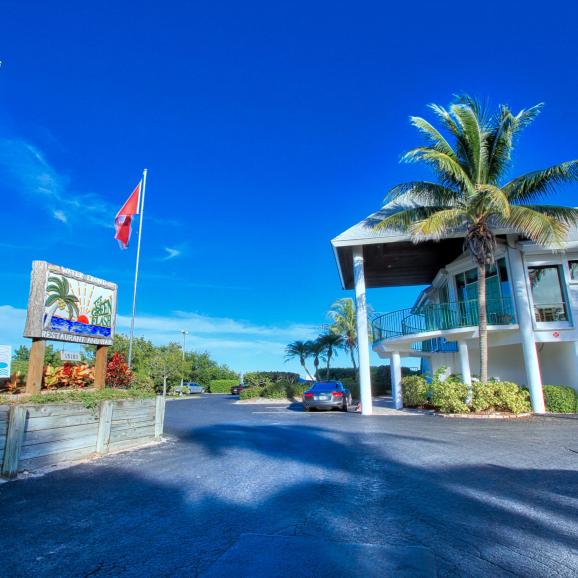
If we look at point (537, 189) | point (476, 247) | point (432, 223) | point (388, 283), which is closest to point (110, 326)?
point (432, 223)

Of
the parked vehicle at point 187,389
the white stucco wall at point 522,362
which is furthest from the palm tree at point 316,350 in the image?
the white stucco wall at point 522,362

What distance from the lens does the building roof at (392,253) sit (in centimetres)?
1648

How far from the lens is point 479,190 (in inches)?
532

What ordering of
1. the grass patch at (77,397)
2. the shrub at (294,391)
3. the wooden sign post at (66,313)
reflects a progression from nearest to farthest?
1. the grass patch at (77,397)
2. the wooden sign post at (66,313)
3. the shrub at (294,391)

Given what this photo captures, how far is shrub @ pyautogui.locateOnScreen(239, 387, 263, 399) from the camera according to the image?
29250 mm

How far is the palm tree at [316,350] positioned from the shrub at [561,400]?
25.3m

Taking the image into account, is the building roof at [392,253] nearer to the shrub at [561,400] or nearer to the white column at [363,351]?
the white column at [363,351]

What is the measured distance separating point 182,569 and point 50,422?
14.6 feet

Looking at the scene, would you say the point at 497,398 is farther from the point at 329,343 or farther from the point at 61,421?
the point at 329,343

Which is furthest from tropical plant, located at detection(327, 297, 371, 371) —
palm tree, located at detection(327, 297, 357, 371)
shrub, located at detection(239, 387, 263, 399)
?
shrub, located at detection(239, 387, 263, 399)

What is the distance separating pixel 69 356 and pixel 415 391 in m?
13.4

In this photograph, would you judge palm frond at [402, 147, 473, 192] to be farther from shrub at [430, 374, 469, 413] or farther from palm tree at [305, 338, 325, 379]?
palm tree at [305, 338, 325, 379]

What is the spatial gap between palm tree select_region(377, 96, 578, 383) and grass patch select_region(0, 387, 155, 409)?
10.0m

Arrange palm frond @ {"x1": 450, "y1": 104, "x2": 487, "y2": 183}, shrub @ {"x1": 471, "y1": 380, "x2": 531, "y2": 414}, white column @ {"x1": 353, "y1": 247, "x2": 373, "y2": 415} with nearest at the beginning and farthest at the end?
shrub @ {"x1": 471, "y1": 380, "x2": 531, "y2": 414} → palm frond @ {"x1": 450, "y1": 104, "x2": 487, "y2": 183} → white column @ {"x1": 353, "y1": 247, "x2": 373, "y2": 415}
